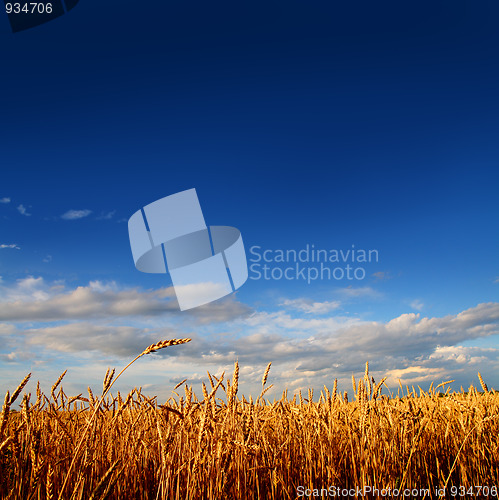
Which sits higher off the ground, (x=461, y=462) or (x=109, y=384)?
(x=109, y=384)

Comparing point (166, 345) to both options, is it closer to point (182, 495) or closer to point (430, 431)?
point (182, 495)

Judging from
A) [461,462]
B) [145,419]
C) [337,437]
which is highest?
[145,419]

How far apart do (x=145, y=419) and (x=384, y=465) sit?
2.48 m

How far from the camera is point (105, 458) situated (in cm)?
353

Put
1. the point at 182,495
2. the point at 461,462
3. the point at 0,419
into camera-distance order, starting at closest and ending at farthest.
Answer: the point at 0,419 < the point at 182,495 < the point at 461,462

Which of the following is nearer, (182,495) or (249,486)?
(182,495)

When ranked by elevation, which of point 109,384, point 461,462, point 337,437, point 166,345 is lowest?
point 461,462

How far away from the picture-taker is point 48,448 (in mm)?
3299

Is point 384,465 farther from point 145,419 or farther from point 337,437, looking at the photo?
point 145,419

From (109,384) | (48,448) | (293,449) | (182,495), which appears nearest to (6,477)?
(48,448)

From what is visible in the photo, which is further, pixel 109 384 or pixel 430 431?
pixel 430 431

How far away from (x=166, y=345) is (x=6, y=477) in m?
2.02


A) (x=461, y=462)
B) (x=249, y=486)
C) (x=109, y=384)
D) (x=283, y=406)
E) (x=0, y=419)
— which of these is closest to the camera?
(x=0, y=419)

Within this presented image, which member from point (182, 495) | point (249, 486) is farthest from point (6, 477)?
point (249, 486)
